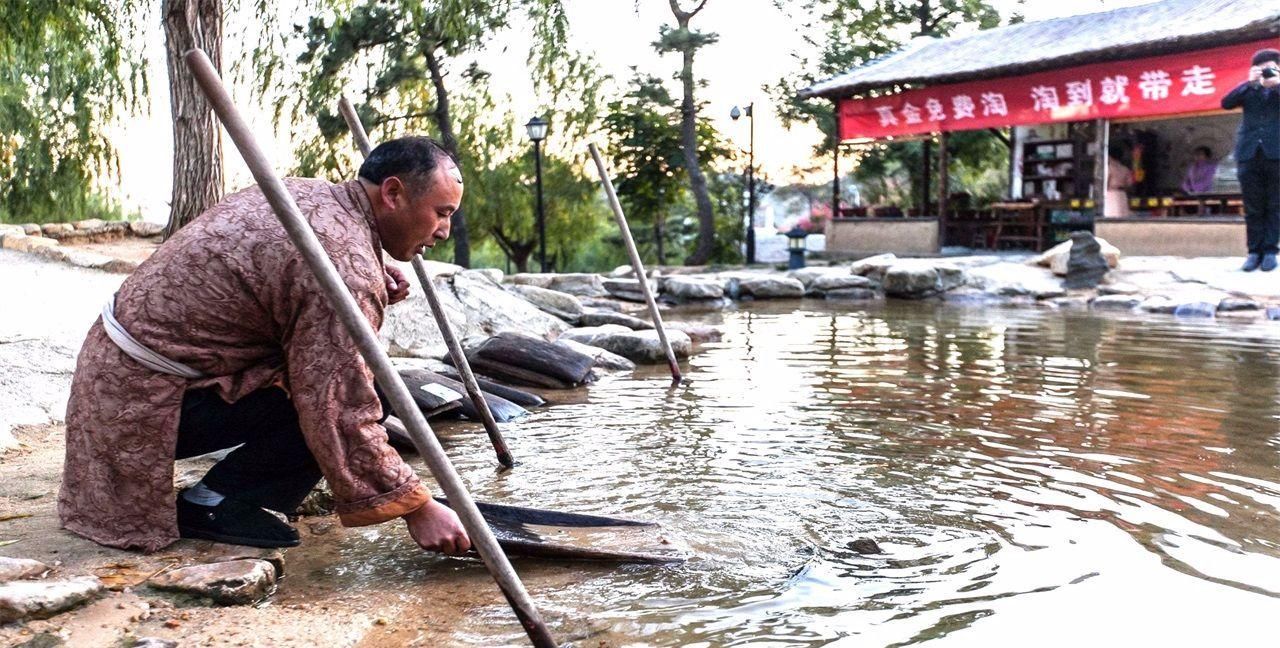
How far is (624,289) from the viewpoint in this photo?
13820 mm

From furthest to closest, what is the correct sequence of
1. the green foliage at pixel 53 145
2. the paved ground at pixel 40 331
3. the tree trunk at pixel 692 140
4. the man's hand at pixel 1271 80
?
the tree trunk at pixel 692 140
the green foliage at pixel 53 145
the man's hand at pixel 1271 80
the paved ground at pixel 40 331

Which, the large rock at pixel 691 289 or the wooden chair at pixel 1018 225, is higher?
the wooden chair at pixel 1018 225

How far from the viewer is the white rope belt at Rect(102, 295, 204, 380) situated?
273 cm

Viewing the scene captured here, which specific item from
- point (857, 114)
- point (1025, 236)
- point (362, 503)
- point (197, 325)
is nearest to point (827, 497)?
point (362, 503)

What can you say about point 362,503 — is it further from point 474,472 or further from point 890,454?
point 890,454

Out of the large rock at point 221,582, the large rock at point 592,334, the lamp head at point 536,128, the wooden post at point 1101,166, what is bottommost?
the large rock at point 592,334

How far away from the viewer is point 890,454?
4773 millimetres

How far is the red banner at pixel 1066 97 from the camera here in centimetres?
1404

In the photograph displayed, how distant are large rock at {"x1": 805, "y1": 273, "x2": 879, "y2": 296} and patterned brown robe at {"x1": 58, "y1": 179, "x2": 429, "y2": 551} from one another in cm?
1245

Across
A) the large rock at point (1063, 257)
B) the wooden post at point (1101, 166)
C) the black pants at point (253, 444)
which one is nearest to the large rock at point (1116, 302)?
the large rock at point (1063, 257)

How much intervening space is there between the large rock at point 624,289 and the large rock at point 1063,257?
5329 millimetres

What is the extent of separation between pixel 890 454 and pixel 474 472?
181 centimetres

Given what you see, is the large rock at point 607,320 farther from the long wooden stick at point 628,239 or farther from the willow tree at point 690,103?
the willow tree at point 690,103

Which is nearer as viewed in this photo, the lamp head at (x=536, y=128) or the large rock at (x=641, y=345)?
the large rock at (x=641, y=345)
